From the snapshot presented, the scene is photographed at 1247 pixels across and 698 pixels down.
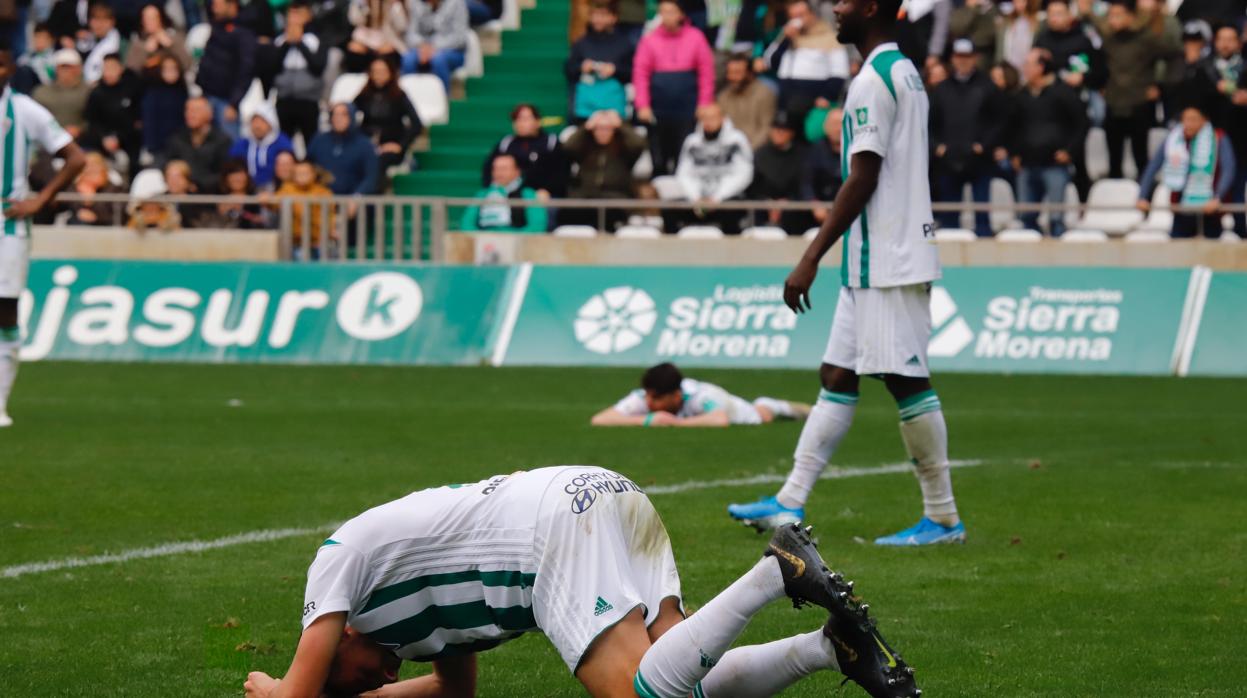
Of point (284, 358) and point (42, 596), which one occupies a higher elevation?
point (42, 596)

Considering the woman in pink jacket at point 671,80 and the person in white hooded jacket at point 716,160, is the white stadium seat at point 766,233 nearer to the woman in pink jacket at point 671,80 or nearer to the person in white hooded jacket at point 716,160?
the person in white hooded jacket at point 716,160

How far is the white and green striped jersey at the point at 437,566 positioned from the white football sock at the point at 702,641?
0.42m

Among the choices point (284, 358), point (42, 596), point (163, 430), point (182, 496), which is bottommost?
point (284, 358)

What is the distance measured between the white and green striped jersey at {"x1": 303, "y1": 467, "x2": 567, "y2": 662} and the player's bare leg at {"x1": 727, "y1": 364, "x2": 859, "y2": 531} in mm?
3607

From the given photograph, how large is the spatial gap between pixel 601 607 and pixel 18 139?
971 centimetres

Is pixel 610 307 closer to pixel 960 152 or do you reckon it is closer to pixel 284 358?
pixel 284 358

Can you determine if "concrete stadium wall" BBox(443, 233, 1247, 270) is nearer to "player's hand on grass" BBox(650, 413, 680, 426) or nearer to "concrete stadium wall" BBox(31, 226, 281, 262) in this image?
"concrete stadium wall" BBox(31, 226, 281, 262)

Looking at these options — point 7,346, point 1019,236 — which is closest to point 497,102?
point 1019,236

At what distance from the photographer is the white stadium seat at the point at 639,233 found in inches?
826

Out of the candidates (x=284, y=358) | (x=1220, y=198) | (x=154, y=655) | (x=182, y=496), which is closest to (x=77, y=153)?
(x=182, y=496)

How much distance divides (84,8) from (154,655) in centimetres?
2228

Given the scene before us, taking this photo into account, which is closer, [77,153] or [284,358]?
[77,153]

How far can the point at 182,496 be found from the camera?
10.4 metres

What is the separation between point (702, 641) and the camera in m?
5.19
